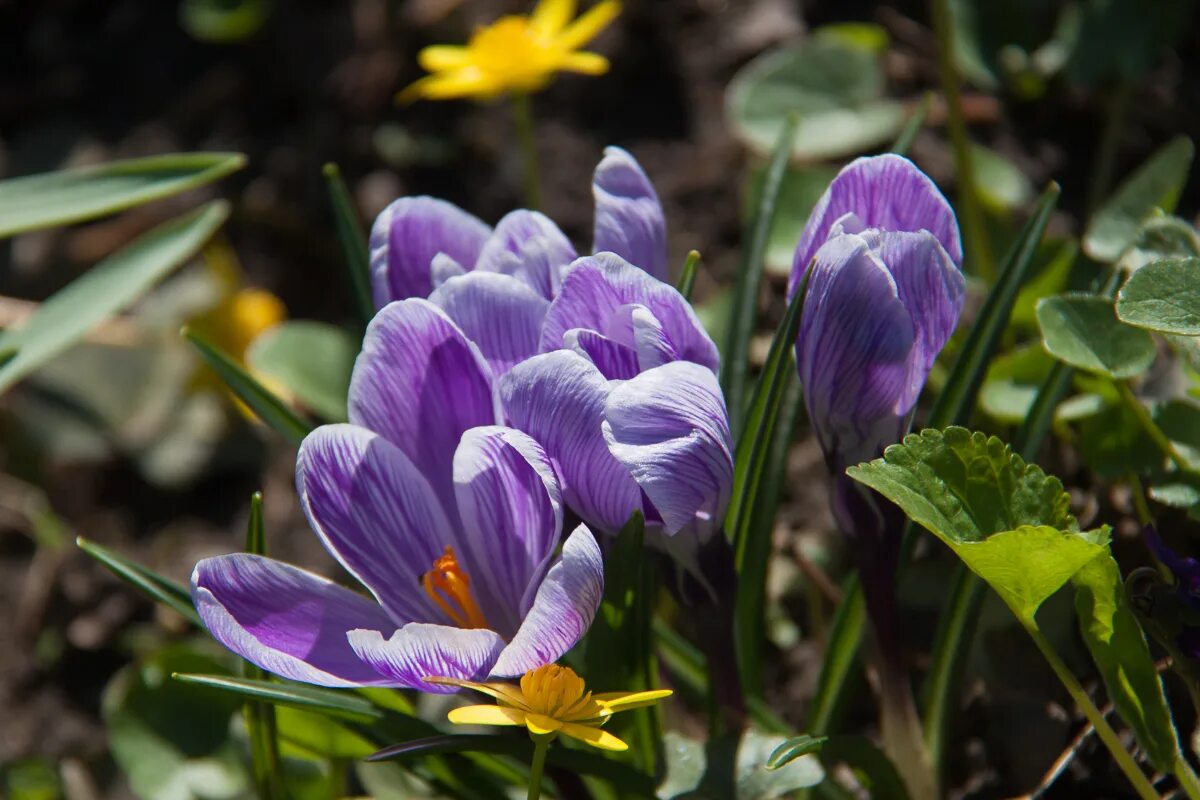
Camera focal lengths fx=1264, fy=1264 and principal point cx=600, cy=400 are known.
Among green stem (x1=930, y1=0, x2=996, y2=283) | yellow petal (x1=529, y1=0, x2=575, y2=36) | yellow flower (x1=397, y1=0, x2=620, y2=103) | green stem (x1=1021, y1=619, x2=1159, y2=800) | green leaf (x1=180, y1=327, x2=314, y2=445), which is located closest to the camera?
green stem (x1=1021, y1=619, x2=1159, y2=800)

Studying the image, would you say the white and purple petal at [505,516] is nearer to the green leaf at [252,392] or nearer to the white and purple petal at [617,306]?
the white and purple petal at [617,306]

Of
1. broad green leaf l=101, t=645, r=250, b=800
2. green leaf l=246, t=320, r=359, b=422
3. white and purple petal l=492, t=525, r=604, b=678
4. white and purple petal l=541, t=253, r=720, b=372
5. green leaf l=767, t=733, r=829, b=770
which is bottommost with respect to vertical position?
broad green leaf l=101, t=645, r=250, b=800

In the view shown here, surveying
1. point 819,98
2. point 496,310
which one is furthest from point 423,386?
point 819,98

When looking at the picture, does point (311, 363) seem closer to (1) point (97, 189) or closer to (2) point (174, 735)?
(1) point (97, 189)

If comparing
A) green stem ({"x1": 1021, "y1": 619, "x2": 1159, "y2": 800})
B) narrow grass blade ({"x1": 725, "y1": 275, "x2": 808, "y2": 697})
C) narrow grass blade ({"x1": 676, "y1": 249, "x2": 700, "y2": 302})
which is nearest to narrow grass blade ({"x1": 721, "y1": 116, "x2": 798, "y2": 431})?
narrow grass blade ({"x1": 725, "y1": 275, "x2": 808, "y2": 697})

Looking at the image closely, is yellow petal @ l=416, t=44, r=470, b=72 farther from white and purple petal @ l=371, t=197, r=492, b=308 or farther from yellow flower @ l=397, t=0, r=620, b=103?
white and purple petal @ l=371, t=197, r=492, b=308

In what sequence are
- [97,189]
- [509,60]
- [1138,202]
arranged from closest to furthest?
[1138,202] → [97,189] → [509,60]
